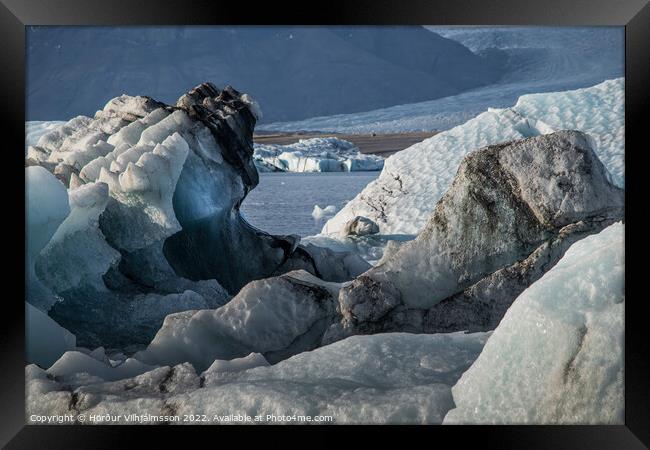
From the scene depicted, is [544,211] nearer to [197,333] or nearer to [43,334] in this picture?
[197,333]

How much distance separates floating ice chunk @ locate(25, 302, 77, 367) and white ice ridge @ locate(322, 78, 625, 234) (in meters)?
7.66

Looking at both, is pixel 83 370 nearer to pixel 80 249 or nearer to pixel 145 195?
pixel 80 249

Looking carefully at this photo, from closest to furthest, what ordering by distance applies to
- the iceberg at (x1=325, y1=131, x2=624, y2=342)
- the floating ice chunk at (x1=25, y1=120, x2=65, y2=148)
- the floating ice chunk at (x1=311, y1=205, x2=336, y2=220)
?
the iceberg at (x1=325, y1=131, x2=624, y2=342), the floating ice chunk at (x1=25, y1=120, x2=65, y2=148), the floating ice chunk at (x1=311, y1=205, x2=336, y2=220)

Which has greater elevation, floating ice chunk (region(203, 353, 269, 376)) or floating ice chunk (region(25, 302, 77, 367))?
floating ice chunk (region(25, 302, 77, 367))

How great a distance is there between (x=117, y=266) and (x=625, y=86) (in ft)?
13.6

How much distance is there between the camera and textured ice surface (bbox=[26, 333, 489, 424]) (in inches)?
163

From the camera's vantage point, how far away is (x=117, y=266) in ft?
22.3

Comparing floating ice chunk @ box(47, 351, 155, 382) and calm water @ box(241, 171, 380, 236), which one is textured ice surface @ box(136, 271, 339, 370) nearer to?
floating ice chunk @ box(47, 351, 155, 382)

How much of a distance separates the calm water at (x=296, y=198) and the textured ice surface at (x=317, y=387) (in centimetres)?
844

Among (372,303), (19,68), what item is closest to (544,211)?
(372,303)

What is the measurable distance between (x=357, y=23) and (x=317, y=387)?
1.78 m

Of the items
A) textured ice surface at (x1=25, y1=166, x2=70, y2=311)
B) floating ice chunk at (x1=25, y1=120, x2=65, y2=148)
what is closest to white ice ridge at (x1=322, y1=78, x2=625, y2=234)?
floating ice chunk at (x1=25, y1=120, x2=65, y2=148)

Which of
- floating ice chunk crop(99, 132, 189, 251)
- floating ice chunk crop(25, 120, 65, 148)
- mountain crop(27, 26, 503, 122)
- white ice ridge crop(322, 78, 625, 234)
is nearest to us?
mountain crop(27, 26, 503, 122)

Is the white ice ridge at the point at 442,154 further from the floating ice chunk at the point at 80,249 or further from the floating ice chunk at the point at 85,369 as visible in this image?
the floating ice chunk at the point at 85,369
